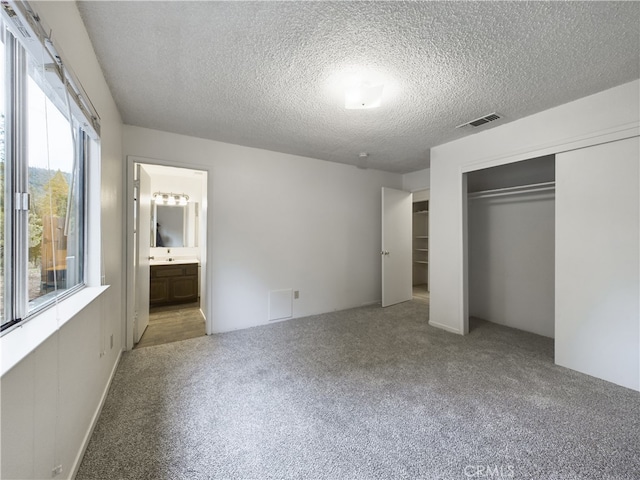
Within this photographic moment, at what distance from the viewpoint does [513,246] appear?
133 inches

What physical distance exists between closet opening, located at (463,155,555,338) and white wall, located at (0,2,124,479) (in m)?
3.53

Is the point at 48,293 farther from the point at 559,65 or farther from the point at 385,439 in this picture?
the point at 559,65

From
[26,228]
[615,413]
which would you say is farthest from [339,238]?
[26,228]

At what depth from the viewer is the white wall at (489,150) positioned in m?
2.06

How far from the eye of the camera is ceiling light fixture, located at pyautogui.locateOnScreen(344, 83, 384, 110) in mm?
1936

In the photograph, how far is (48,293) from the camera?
1309mm

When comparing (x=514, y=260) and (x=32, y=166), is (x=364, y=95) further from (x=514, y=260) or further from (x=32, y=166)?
(x=514, y=260)

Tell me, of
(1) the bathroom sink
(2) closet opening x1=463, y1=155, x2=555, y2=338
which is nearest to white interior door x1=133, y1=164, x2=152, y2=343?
(1) the bathroom sink

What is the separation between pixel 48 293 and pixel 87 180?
2.81 ft

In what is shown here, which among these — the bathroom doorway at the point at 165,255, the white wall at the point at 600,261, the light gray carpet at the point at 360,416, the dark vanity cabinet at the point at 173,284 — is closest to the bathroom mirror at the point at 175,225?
the bathroom doorway at the point at 165,255

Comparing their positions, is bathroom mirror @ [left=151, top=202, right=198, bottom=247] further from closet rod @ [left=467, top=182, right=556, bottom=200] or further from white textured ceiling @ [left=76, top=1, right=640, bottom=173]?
closet rod @ [left=467, top=182, right=556, bottom=200]

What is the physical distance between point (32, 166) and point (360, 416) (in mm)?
2174

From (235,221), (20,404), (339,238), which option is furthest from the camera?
(339,238)

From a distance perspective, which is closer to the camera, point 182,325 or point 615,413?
point 615,413
